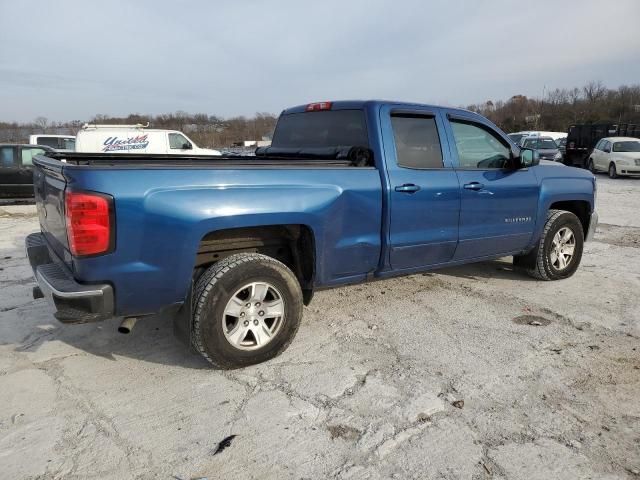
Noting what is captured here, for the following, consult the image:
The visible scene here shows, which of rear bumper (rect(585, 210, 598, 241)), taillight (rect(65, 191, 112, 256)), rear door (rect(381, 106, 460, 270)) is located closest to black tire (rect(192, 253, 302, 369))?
taillight (rect(65, 191, 112, 256))

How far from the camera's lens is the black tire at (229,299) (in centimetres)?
310

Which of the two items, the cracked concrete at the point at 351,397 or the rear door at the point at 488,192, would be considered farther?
the rear door at the point at 488,192

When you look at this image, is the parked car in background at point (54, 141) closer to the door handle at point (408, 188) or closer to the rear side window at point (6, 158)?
the rear side window at point (6, 158)

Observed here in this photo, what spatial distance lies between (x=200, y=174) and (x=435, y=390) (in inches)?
80.4

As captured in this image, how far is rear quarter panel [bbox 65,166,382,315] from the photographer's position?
2.76m

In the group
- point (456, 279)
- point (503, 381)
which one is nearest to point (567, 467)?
point (503, 381)

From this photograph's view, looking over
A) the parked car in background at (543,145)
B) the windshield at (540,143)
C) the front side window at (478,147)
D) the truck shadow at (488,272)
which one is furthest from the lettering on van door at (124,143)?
the windshield at (540,143)

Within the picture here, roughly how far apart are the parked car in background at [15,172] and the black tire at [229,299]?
33.5 feet

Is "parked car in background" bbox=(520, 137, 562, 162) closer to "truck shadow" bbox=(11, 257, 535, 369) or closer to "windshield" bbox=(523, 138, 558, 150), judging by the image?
"windshield" bbox=(523, 138, 558, 150)

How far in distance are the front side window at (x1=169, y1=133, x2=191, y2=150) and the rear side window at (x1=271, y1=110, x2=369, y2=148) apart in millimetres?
12321

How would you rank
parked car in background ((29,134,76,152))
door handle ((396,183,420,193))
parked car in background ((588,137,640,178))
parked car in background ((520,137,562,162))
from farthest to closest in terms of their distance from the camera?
parked car in background ((520,137,562,162)), parked car in background ((588,137,640,178)), parked car in background ((29,134,76,152)), door handle ((396,183,420,193))

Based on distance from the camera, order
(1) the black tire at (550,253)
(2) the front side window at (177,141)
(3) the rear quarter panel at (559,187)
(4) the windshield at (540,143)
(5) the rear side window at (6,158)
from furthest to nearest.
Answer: (4) the windshield at (540,143) → (2) the front side window at (177,141) → (5) the rear side window at (6,158) → (1) the black tire at (550,253) → (3) the rear quarter panel at (559,187)

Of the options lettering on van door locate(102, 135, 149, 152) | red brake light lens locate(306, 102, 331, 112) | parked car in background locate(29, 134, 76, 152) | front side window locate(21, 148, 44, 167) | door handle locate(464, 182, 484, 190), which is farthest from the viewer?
parked car in background locate(29, 134, 76, 152)

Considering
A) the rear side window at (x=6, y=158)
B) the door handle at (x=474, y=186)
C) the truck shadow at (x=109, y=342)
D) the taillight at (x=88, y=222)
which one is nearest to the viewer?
the taillight at (x=88, y=222)
